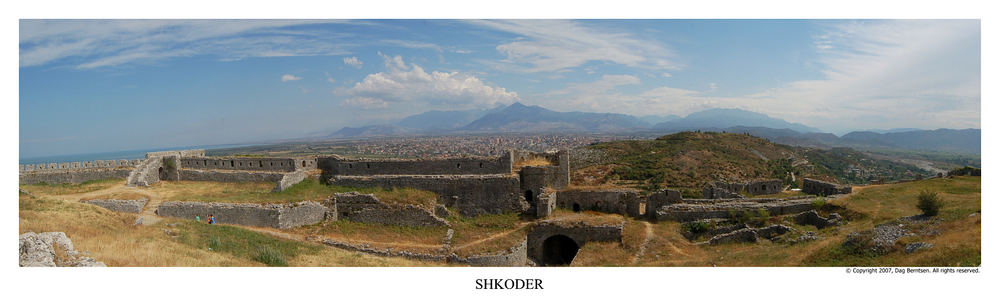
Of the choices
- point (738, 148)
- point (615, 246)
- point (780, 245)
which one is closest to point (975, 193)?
point (780, 245)

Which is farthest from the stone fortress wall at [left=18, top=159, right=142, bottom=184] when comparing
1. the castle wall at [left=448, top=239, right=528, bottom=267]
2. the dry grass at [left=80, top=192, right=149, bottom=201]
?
the castle wall at [left=448, top=239, right=528, bottom=267]

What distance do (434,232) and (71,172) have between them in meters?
19.0

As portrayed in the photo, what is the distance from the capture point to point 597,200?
59.7 feet

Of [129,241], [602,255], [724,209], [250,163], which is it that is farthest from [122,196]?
[724,209]

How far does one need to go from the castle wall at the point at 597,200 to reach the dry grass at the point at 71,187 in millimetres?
20895

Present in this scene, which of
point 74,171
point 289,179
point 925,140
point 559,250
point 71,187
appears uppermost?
point 925,140

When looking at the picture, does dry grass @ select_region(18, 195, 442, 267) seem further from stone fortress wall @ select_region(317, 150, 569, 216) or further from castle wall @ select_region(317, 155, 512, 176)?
castle wall @ select_region(317, 155, 512, 176)

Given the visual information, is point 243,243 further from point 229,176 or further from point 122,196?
A: point 122,196

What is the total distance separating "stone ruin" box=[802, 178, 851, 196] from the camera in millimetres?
18400

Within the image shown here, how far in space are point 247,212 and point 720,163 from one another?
3690cm

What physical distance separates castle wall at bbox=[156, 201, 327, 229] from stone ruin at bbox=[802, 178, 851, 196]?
21.6m

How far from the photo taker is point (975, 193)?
579 inches

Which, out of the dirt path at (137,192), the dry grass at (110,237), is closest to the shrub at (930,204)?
the dry grass at (110,237)
